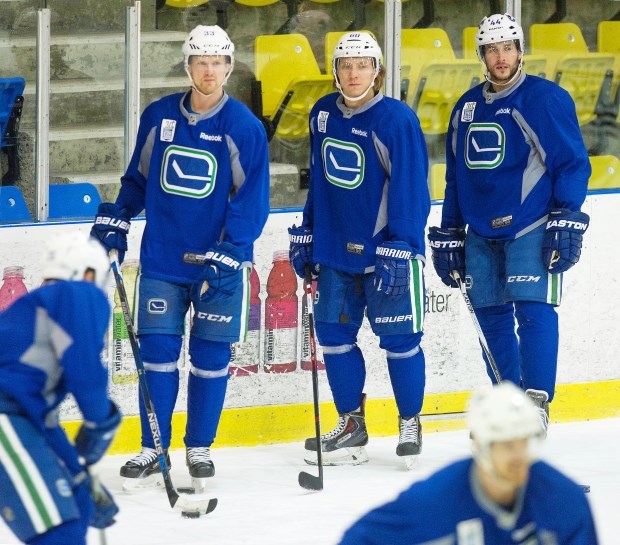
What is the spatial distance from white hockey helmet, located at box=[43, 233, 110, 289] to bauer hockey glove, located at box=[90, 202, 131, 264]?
171cm

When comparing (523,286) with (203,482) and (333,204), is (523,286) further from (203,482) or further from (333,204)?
(203,482)

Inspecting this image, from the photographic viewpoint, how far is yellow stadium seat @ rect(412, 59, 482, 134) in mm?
6258

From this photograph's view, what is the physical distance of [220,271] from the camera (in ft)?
15.6

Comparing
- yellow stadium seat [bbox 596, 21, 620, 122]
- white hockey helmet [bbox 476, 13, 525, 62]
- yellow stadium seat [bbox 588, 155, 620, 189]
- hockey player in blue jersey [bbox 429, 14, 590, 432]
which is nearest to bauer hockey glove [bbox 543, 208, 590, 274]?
hockey player in blue jersey [bbox 429, 14, 590, 432]

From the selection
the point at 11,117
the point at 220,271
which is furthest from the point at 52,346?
the point at 11,117

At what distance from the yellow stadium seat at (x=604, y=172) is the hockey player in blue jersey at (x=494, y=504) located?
13.3 ft

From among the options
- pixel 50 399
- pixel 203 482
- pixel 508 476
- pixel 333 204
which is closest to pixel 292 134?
pixel 333 204

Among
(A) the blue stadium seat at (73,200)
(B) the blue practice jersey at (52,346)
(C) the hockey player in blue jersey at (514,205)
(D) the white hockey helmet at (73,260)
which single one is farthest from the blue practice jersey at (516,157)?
(B) the blue practice jersey at (52,346)

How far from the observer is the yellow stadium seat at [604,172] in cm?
654

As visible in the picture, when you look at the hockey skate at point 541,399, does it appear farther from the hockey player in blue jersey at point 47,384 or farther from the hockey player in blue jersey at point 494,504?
the hockey player in blue jersey at point 494,504

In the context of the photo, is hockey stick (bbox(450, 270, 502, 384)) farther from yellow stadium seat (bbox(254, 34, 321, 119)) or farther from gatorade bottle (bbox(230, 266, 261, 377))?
yellow stadium seat (bbox(254, 34, 321, 119))

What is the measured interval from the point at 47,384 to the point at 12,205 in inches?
92.8

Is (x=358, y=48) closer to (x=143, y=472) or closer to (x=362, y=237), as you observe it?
(x=362, y=237)

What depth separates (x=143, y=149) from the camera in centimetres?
501
